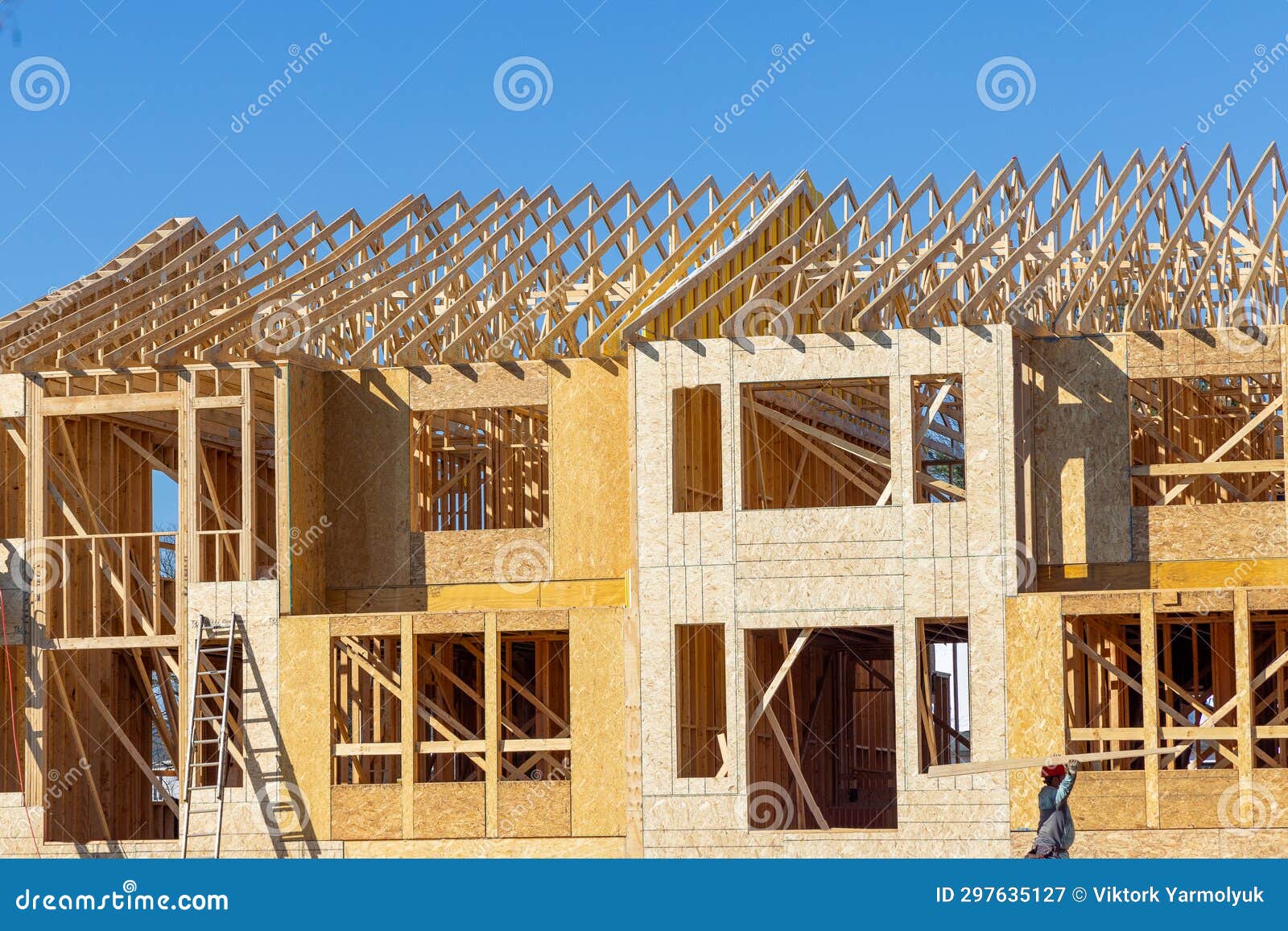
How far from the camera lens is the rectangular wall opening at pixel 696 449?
22.6 m

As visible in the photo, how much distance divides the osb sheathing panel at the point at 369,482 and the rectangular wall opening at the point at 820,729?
465 cm

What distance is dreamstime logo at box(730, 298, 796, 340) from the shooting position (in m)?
22.6

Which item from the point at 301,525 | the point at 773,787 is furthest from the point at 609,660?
the point at 301,525

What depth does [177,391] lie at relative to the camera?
24.2 metres

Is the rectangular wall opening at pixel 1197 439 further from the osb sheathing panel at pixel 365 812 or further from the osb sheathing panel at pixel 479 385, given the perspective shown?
the osb sheathing panel at pixel 365 812

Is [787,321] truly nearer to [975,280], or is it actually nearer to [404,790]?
[975,280]

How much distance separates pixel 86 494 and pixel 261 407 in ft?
7.93

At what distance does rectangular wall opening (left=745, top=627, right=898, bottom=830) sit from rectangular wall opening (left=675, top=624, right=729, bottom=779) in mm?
468

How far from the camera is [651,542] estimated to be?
22.4 metres

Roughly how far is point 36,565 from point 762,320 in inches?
366

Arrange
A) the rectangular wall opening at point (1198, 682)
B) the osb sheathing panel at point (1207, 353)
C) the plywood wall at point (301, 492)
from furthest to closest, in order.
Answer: the plywood wall at point (301, 492) → the osb sheathing panel at point (1207, 353) → the rectangular wall opening at point (1198, 682)
